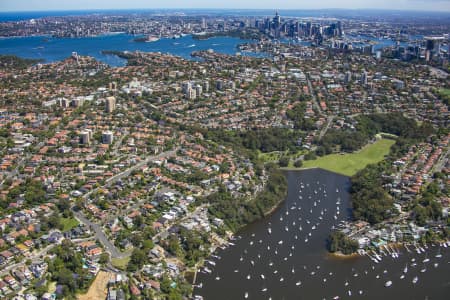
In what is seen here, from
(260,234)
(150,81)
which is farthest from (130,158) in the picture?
(150,81)

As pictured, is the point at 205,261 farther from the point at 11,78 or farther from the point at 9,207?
the point at 11,78

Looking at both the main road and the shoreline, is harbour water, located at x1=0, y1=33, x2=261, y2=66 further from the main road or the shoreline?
the shoreline

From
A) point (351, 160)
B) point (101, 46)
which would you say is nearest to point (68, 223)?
point (351, 160)

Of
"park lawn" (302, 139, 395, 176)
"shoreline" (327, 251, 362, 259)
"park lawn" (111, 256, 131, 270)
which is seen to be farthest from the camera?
"park lawn" (302, 139, 395, 176)

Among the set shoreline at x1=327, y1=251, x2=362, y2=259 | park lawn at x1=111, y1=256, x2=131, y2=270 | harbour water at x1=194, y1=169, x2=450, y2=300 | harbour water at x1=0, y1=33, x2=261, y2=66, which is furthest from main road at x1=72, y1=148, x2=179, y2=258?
harbour water at x1=0, y1=33, x2=261, y2=66

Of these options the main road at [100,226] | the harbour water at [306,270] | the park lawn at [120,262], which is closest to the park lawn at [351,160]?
the harbour water at [306,270]

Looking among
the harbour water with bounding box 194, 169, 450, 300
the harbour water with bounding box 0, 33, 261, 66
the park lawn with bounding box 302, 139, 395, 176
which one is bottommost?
the harbour water with bounding box 194, 169, 450, 300

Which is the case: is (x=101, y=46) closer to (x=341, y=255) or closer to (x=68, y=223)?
(x=68, y=223)
